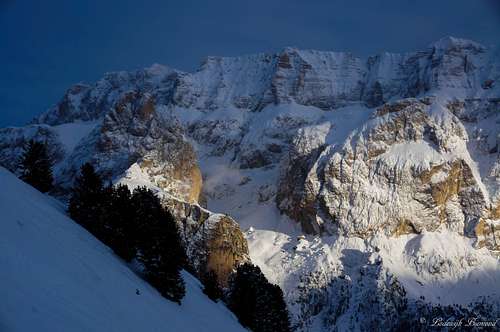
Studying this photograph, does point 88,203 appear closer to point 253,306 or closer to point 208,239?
point 253,306

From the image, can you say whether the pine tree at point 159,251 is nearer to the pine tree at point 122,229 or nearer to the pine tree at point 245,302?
the pine tree at point 122,229

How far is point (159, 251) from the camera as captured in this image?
37406 millimetres

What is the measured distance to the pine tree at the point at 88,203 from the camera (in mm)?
38384

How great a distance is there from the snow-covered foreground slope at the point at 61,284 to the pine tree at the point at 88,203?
4.68m

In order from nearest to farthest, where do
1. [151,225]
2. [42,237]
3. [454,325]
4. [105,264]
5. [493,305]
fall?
[42,237] → [105,264] → [151,225] → [454,325] → [493,305]

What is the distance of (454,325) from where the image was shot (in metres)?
154

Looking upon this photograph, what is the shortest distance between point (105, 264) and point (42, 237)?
5489mm

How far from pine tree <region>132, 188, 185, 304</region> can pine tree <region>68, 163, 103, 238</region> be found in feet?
7.91

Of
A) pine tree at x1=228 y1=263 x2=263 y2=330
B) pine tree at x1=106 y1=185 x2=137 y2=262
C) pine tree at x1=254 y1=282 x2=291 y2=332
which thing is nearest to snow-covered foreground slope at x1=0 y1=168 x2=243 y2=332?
pine tree at x1=106 y1=185 x2=137 y2=262

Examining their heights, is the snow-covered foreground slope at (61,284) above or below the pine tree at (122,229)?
below

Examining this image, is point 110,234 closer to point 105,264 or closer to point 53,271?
point 105,264

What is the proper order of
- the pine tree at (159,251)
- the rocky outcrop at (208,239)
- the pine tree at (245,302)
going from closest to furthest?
1. the pine tree at (159,251)
2. the pine tree at (245,302)
3. the rocky outcrop at (208,239)

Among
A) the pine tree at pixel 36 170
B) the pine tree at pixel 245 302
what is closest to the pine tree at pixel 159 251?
the pine tree at pixel 36 170

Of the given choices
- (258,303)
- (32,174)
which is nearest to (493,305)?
(258,303)
